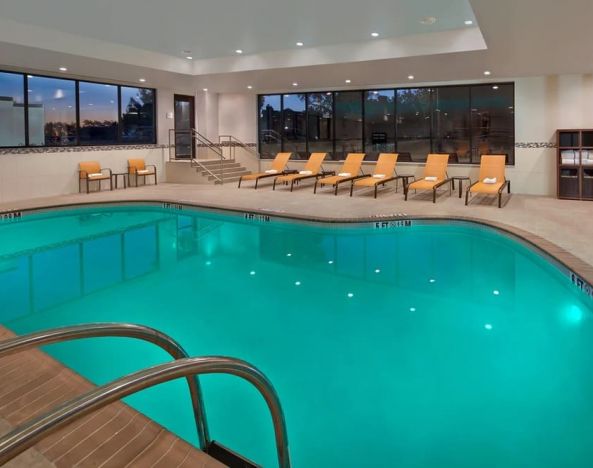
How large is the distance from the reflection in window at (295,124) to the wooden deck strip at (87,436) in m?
12.5

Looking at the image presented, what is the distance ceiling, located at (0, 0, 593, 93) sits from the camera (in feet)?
21.2

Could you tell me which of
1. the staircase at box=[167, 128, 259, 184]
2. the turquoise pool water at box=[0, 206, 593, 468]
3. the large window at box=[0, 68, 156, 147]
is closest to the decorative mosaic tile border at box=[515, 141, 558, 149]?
the turquoise pool water at box=[0, 206, 593, 468]

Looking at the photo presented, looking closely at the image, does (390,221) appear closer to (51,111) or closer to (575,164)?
(575,164)

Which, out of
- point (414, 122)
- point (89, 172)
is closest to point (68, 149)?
point (89, 172)

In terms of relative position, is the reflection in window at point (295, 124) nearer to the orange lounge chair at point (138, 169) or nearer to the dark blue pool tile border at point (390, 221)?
the orange lounge chair at point (138, 169)

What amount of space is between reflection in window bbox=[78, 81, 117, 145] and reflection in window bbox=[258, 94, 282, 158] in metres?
4.23

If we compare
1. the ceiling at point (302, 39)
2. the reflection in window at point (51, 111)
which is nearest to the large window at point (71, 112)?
the reflection in window at point (51, 111)

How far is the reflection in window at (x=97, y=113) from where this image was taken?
11984mm

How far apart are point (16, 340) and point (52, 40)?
8257mm

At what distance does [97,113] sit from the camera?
1233 centimetres

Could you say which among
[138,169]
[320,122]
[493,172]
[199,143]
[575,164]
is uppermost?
[320,122]

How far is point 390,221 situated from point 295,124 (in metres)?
7.33

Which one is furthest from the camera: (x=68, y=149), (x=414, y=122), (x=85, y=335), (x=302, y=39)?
(x=414, y=122)

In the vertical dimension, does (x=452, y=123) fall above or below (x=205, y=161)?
above
